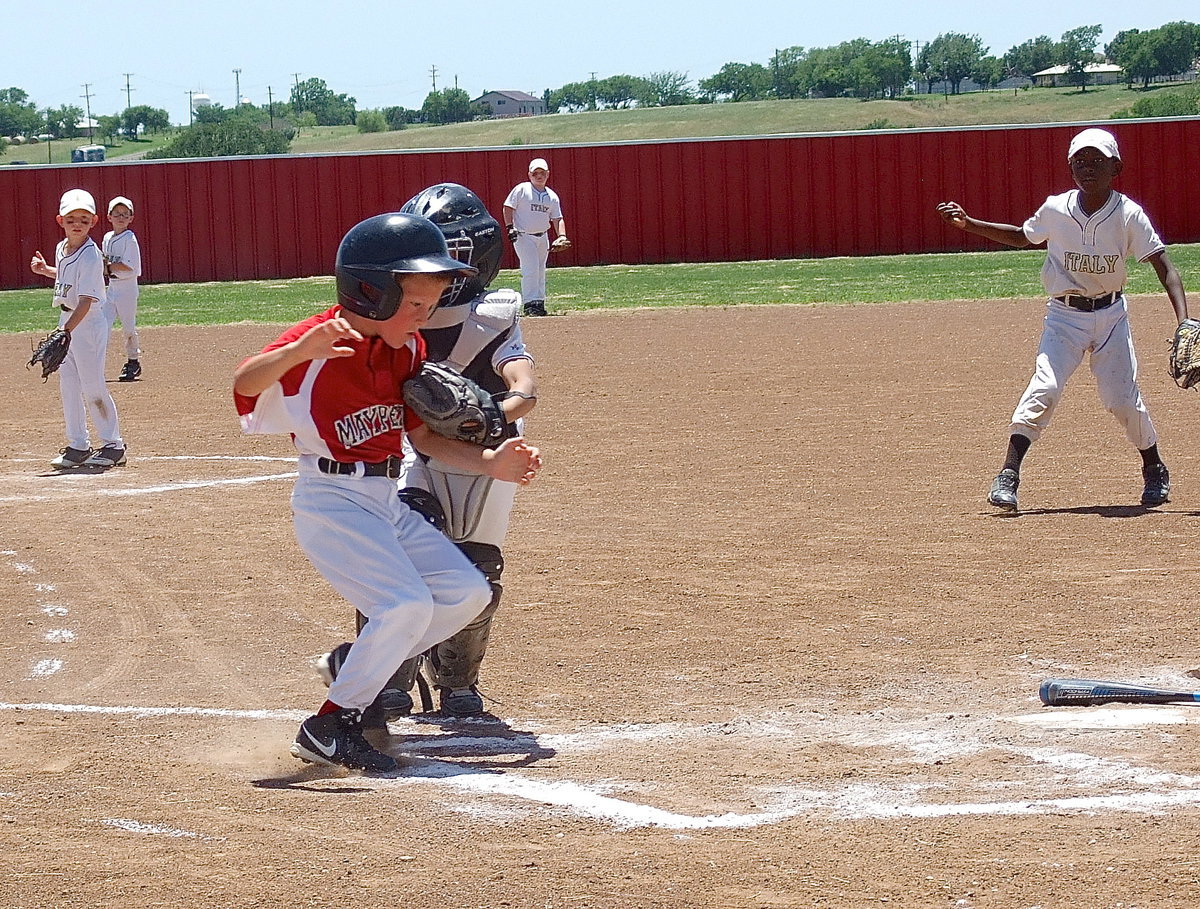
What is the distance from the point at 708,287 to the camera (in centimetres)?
2697

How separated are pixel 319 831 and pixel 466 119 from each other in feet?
407

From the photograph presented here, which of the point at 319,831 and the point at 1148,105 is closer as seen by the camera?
the point at 319,831

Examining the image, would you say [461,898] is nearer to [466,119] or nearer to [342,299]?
[342,299]

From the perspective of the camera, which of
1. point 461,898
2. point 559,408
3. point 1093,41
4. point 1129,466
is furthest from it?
point 1093,41

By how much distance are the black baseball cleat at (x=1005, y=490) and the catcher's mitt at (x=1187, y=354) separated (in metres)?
1.02

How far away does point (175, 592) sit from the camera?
25.8 feet

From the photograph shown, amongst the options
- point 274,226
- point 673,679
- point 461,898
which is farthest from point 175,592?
point 274,226

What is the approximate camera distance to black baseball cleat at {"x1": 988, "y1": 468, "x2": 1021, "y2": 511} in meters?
9.12

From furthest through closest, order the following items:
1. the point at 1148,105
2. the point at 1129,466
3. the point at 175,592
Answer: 1. the point at 1148,105
2. the point at 1129,466
3. the point at 175,592

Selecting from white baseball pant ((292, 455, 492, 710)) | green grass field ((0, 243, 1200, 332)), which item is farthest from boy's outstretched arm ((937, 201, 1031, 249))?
green grass field ((0, 243, 1200, 332))

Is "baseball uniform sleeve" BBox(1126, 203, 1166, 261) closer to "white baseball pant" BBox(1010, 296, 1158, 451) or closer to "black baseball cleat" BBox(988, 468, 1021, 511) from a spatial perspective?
"white baseball pant" BBox(1010, 296, 1158, 451)

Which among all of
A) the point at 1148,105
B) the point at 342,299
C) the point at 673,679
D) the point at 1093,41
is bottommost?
the point at 673,679

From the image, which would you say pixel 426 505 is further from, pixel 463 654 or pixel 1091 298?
pixel 1091 298

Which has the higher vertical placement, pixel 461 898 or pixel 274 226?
pixel 274 226
